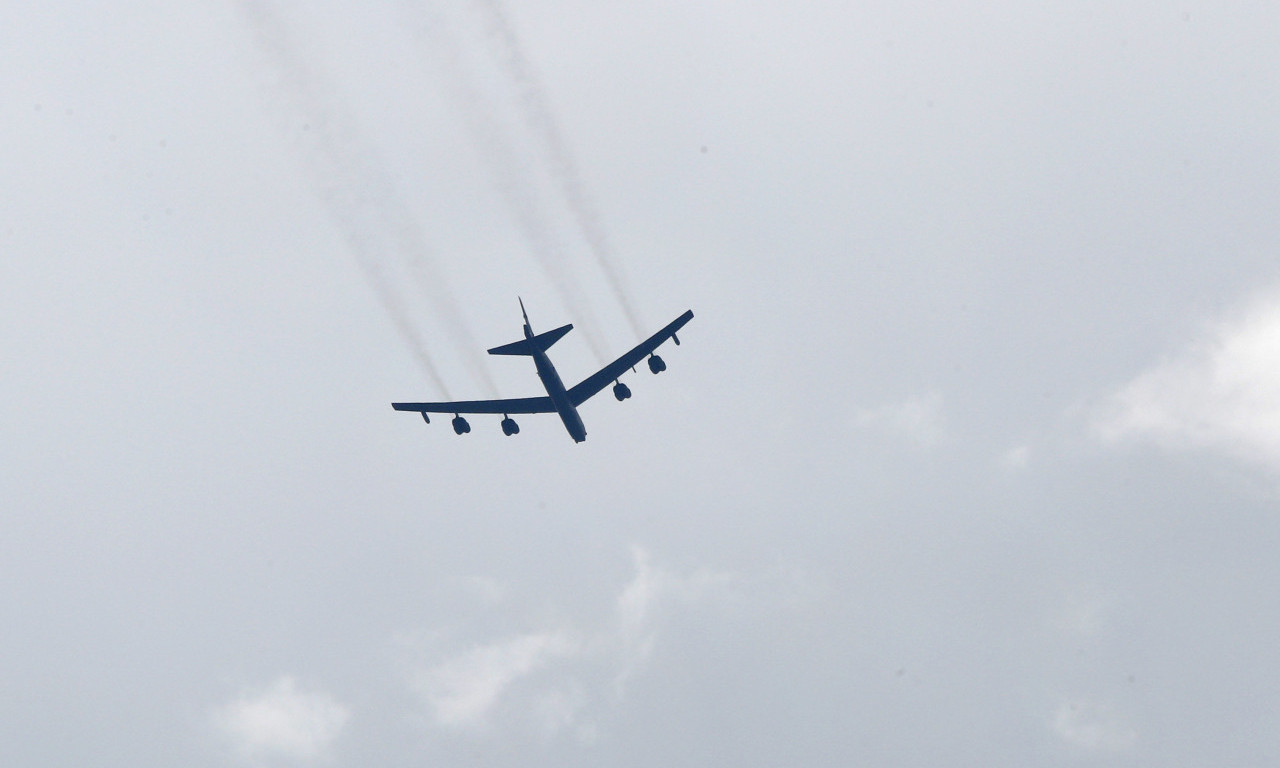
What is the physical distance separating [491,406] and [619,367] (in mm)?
7278

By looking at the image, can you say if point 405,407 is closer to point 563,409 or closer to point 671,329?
point 563,409

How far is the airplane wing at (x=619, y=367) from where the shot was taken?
237 feet

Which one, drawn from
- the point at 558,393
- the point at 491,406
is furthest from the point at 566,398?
the point at 491,406

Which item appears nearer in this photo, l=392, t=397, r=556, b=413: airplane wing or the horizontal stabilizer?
the horizontal stabilizer

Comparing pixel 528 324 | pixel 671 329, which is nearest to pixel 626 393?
pixel 671 329

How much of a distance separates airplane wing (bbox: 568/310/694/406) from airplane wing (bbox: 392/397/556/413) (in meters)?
1.63

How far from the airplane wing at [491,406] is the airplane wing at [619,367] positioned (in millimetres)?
1629

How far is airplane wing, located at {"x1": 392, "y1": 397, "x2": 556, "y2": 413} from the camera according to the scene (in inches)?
2921

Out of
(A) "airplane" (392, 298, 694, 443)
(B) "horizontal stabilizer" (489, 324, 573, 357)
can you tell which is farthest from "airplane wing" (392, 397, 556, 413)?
(B) "horizontal stabilizer" (489, 324, 573, 357)

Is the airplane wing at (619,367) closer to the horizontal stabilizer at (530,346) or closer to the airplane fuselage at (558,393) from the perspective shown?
the airplane fuselage at (558,393)

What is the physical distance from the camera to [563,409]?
69500mm

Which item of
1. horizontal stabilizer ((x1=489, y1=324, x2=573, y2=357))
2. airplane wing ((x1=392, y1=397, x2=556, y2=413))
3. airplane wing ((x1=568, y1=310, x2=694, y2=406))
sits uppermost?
airplane wing ((x1=568, y1=310, x2=694, y2=406))

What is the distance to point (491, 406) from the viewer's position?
7531cm

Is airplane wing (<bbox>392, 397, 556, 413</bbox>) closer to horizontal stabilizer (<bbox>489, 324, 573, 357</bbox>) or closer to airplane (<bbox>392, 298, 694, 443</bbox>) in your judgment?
airplane (<bbox>392, 298, 694, 443</bbox>)
